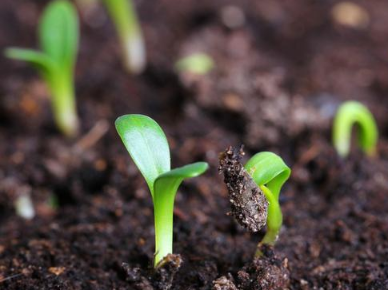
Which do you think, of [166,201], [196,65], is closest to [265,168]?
[166,201]

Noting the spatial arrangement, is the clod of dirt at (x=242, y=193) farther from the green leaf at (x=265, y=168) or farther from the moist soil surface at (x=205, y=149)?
the moist soil surface at (x=205, y=149)

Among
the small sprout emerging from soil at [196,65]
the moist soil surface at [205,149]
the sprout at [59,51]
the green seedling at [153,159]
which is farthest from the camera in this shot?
the small sprout emerging from soil at [196,65]

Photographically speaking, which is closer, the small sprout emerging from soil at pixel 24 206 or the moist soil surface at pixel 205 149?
the moist soil surface at pixel 205 149

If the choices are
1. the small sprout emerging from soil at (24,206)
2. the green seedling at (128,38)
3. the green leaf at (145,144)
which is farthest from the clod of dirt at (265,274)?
the green seedling at (128,38)

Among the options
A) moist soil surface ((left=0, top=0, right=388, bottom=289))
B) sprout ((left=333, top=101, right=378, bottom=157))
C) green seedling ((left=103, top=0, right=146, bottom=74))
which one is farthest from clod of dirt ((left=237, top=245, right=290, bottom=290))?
green seedling ((left=103, top=0, right=146, bottom=74))

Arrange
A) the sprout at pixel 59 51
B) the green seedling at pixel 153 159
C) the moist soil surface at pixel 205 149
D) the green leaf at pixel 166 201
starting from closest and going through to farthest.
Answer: the green leaf at pixel 166 201 < the green seedling at pixel 153 159 < the moist soil surface at pixel 205 149 < the sprout at pixel 59 51

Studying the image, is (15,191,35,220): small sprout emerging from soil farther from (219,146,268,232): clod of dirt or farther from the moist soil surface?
(219,146,268,232): clod of dirt

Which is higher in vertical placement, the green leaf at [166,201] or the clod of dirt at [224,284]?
the green leaf at [166,201]
